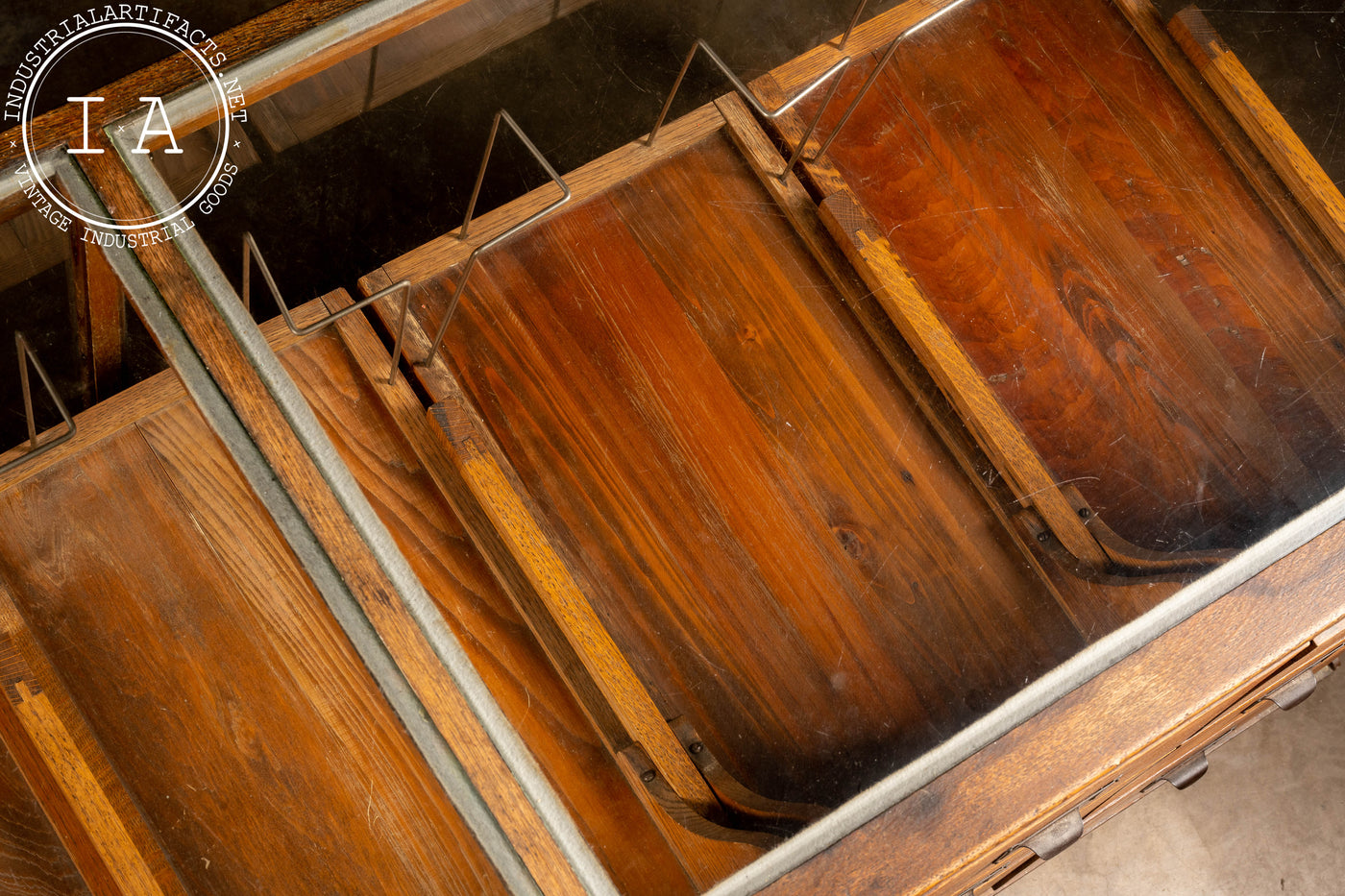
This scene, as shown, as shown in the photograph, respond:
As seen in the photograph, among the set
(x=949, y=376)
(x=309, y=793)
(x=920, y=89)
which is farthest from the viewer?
(x=920, y=89)

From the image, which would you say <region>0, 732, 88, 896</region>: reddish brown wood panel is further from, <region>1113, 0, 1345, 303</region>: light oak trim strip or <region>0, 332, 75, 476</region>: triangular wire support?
<region>1113, 0, 1345, 303</region>: light oak trim strip

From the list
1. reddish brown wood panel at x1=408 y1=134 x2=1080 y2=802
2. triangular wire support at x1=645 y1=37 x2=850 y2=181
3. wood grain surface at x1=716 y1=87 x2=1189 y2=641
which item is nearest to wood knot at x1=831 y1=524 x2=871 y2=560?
reddish brown wood panel at x1=408 y1=134 x2=1080 y2=802

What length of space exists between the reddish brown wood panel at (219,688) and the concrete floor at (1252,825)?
4.54 ft

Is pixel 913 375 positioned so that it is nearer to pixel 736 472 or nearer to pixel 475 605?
pixel 736 472

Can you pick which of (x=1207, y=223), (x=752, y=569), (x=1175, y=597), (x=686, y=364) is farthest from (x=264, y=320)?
(x=1207, y=223)

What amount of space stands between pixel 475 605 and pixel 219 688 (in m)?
0.25

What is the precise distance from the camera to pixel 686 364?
102 centimetres

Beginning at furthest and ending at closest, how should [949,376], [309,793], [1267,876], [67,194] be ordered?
1. [1267,876]
2. [949,376]
3. [309,793]
4. [67,194]

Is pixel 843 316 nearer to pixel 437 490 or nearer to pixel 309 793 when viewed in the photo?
pixel 437 490

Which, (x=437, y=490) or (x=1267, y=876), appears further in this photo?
(x=1267, y=876)

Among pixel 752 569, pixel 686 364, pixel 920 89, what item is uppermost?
pixel 920 89

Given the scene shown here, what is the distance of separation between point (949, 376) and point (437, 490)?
54 cm

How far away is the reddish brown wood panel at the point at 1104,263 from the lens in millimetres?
945

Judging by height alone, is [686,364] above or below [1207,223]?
above
